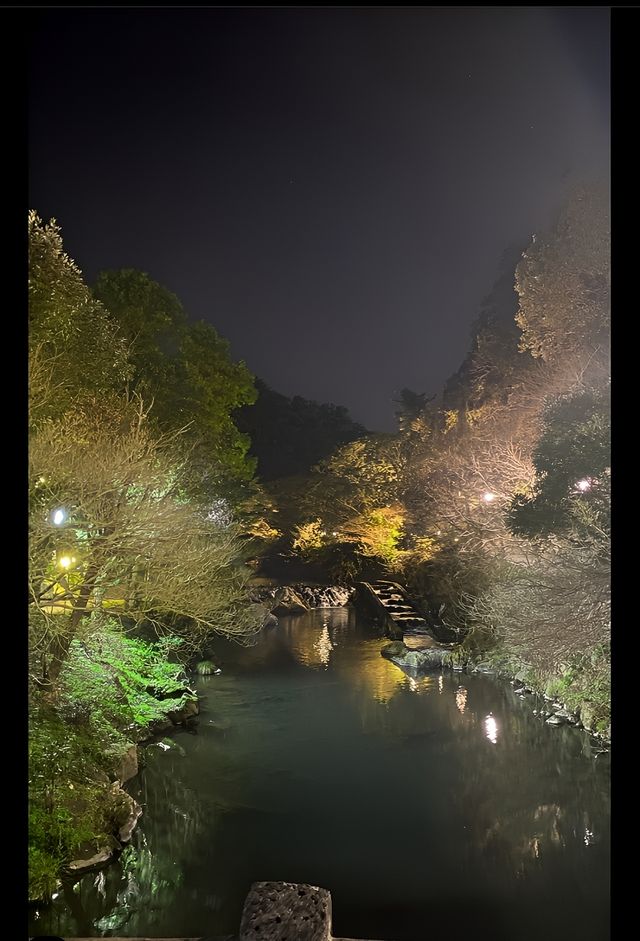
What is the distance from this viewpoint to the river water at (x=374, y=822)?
354 centimetres

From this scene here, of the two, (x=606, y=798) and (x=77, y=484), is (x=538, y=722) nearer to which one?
(x=606, y=798)

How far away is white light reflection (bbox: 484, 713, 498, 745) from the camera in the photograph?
235 inches

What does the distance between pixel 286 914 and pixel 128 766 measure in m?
2.73

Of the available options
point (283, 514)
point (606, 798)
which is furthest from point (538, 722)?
point (283, 514)

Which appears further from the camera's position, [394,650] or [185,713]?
[394,650]

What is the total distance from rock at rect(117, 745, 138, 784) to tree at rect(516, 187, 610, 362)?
16.1ft

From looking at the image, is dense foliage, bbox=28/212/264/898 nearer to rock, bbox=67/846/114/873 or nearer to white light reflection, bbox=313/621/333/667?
rock, bbox=67/846/114/873

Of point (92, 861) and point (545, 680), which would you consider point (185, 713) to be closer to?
point (92, 861)

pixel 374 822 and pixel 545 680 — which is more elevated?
pixel 545 680

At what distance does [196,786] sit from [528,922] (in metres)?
2.69

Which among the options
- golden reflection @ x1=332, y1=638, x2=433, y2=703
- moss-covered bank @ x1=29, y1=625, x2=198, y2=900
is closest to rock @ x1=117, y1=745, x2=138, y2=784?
moss-covered bank @ x1=29, y1=625, x2=198, y2=900

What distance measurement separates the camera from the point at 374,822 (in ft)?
14.7

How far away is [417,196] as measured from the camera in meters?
4.85

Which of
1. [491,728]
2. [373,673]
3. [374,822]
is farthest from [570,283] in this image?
[373,673]
